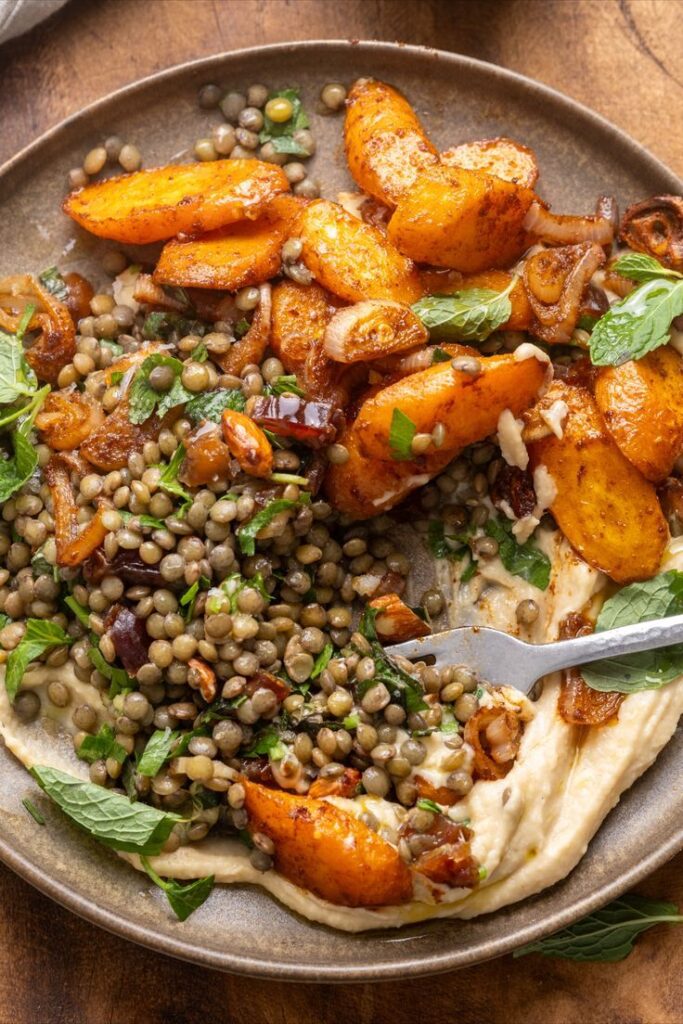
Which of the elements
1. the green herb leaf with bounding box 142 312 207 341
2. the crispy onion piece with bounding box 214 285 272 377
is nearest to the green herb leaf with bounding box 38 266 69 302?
the green herb leaf with bounding box 142 312 207 341

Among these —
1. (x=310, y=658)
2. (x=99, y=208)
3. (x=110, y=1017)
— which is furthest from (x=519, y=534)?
(x=110, y=1017)

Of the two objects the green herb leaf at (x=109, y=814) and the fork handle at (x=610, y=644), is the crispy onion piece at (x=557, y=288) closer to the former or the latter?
the fork handle at (x=610, y=644)

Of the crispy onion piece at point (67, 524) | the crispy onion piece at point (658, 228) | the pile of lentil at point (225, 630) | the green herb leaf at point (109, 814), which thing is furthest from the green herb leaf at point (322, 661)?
the crispy onion piece at point (658, 228)

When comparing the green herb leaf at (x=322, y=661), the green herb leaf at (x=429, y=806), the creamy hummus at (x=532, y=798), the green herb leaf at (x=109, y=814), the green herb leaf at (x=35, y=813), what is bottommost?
the creamy hummus at (x=532, y=798)

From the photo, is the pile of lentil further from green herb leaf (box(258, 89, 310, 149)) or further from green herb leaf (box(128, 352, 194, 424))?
green herb leaf (box(258, 89, 310, 149))

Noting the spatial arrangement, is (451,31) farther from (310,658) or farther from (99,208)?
(310,658)

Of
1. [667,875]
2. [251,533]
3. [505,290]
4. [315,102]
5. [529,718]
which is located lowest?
[667,875]

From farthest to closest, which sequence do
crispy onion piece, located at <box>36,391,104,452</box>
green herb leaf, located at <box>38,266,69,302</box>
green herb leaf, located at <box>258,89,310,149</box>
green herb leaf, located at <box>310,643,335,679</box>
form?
green herb leaf, located at <box>258,89,310,149</box> → green herb leaf, located at <box>38,266,69,302</box> → crispy onion piece, located at <box>36,391,104,452</box> → green herb leaf, located at <box>310,643,335,679</box>
